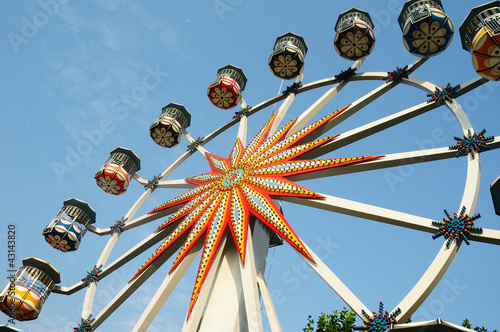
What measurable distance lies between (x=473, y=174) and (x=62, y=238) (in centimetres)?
1134

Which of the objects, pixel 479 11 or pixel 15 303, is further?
pixel 15 303

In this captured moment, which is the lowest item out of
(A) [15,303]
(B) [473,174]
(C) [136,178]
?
(A) [15,303]

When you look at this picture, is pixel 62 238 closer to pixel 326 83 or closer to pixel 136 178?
pixel 136 178

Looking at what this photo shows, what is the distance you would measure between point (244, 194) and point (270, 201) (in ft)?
2.58

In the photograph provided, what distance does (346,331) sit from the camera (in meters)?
10.7

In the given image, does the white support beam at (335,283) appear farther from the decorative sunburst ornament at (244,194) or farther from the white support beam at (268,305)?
the white support beam at (268,305)

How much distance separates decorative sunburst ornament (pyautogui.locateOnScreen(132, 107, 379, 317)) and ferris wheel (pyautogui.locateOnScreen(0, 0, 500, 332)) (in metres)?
0.03

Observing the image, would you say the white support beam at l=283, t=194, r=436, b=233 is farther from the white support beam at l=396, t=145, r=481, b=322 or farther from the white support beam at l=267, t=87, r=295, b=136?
the white support beam at l=267, t=87, r=295, b=136

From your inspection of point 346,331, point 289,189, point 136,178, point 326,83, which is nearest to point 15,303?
point 136,178

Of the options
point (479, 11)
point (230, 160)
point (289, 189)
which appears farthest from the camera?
point (230, 160)

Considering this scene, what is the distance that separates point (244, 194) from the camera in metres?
9.40

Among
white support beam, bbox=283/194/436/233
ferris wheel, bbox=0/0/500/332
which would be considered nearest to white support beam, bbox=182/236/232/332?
ferris wheel, bbox=0/0/500/332

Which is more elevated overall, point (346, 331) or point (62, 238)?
point (62, 238)

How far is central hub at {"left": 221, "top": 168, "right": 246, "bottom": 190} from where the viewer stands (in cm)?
1004
